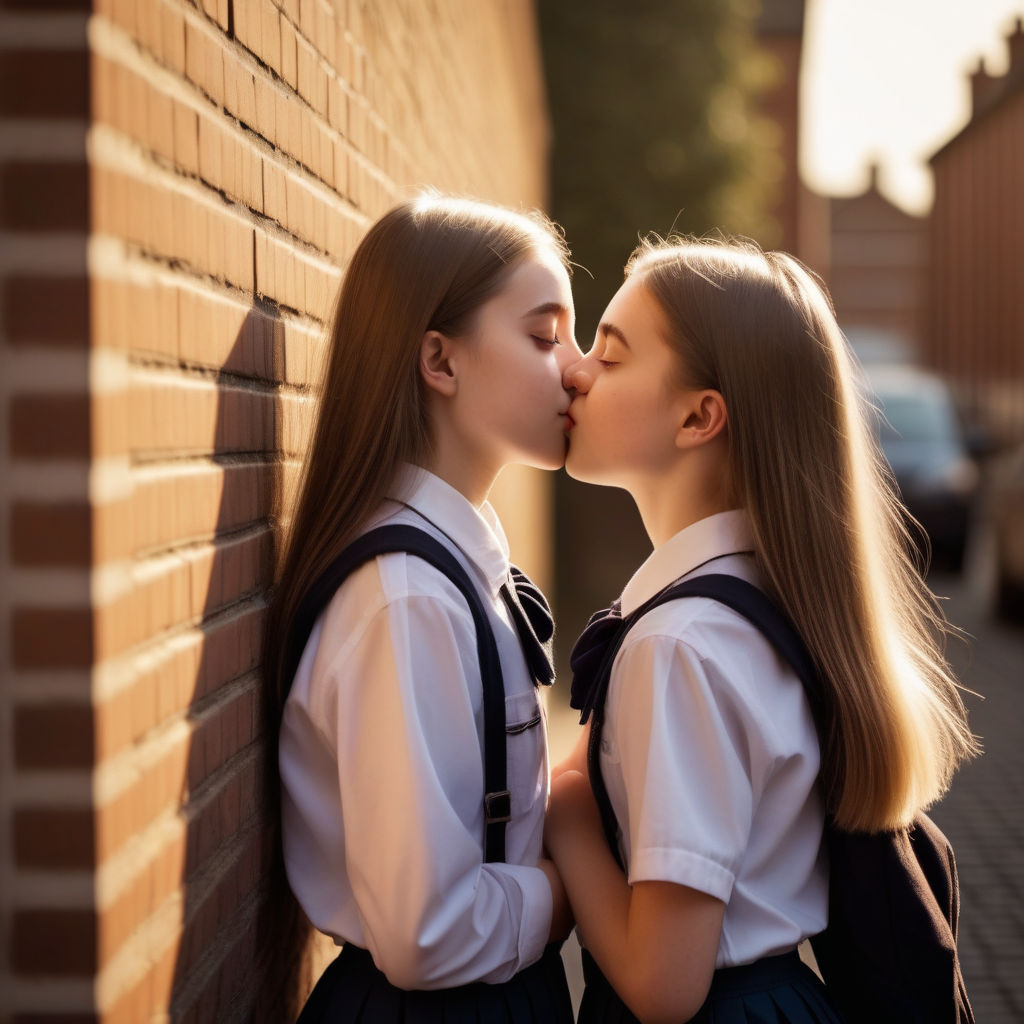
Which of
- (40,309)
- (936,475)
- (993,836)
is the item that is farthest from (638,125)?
(40,309)

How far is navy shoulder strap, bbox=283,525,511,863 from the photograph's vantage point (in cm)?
182

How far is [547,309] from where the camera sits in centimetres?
219

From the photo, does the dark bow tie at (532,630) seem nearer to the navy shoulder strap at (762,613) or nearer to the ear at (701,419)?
the navy shoulder strap at (762,613)

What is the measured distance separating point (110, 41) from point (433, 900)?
3.77 ft

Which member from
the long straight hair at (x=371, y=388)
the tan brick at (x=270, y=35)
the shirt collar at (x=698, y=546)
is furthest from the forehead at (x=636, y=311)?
the tan brick at (x=270, y=35)

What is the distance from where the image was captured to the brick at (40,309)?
1157 millimetres

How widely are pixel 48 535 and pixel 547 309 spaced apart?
1213 millimetres

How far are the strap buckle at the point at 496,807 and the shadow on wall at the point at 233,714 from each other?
1.20 feet

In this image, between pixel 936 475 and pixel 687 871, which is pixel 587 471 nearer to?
pixel 687 871

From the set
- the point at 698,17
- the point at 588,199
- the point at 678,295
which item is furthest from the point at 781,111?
the point at 678,295

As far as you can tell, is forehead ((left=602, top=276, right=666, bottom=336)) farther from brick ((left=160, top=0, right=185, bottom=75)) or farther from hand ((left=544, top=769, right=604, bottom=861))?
brick ((left=160, top=0, right=185, bottom=75))

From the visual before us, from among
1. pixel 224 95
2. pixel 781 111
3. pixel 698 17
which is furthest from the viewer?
pixel 781 111

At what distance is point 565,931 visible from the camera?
2.03 meters

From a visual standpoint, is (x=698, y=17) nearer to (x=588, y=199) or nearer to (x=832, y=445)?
(x=588, y=199)
